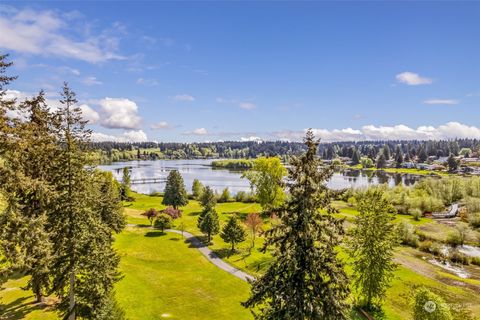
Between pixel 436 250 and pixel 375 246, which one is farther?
pixel 436 250

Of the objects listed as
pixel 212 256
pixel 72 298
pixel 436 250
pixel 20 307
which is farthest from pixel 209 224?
pixel 436 250

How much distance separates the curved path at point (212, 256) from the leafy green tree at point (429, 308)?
15.9 meters

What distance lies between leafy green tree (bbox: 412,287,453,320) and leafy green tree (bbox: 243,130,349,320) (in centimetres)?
1501

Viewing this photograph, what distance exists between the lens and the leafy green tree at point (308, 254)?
1270 centimetres

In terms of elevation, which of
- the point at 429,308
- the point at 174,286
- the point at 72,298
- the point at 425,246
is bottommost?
the point at 425,246

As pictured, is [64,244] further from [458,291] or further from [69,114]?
[458,291]

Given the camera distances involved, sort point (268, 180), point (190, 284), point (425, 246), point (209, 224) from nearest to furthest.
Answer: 1. point (190, 284)
2. point (209, 224)
3. point (425, 246)
4. point (268, 180)

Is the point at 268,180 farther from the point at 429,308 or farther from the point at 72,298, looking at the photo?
the point at 72,298

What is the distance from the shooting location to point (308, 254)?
12.9m

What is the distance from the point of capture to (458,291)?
38.6 meters

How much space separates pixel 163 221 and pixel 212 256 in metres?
15.9

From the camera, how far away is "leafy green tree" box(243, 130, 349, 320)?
41.7 ft

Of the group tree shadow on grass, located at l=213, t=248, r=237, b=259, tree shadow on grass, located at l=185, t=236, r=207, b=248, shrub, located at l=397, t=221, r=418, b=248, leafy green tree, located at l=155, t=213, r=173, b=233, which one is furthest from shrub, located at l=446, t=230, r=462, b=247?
leafy green tree, located at l=155, t=213, r=173, b=233

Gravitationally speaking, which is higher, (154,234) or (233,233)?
(233,233)
